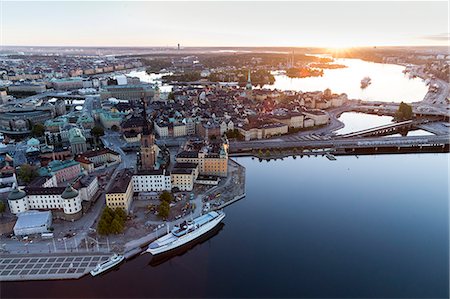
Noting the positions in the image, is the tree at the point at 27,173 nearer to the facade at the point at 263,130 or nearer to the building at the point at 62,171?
the building at the point at 62,171

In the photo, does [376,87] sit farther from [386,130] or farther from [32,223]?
[32,223]

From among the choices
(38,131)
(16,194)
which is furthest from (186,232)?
(38,131)

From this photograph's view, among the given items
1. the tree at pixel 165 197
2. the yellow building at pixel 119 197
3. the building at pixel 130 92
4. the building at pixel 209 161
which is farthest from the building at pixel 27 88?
the tree at pixel 165 197

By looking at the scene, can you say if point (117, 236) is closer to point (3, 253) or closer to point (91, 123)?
point (3, 253)

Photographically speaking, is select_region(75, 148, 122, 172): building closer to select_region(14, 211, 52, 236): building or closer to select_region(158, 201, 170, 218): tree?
select_region(14, 211, 52, 236): building

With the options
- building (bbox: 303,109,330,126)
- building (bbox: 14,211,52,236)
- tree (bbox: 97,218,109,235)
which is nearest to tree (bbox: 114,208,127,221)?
tree (bbox: 97,218,109,235)

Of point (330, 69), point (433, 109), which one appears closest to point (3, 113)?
point (433, 109)
